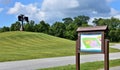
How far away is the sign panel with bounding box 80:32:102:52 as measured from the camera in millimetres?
11555

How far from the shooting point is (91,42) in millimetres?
11922

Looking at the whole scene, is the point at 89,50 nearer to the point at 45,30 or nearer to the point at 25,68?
the point at 25,68

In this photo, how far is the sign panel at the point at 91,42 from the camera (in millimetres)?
11555

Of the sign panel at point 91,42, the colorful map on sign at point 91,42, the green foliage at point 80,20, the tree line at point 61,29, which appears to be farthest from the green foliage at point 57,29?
the colorful map on sign at point 91,42

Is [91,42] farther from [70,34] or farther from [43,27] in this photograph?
[43,27]

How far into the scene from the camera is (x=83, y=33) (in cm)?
1226

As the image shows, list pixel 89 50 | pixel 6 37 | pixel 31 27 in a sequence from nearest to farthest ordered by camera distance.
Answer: pixel 89 50 → pixel 6 37 → pixel 31 27

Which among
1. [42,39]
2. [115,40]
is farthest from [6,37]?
[115,40]

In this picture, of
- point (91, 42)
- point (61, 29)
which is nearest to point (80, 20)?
point (61, 29)

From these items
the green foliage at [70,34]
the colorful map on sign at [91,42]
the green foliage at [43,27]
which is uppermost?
the colorful map on sign at [91,42]

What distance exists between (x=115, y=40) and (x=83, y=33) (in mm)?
105092

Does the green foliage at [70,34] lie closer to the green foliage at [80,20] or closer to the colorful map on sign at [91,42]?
the green foliage at [80,20]

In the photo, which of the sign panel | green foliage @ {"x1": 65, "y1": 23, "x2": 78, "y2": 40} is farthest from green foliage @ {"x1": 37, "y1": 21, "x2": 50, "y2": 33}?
the sign panel

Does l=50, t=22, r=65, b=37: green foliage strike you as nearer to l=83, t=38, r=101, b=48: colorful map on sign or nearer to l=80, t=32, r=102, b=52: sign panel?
l=80, t=32, r=102, b=52: sign panel
